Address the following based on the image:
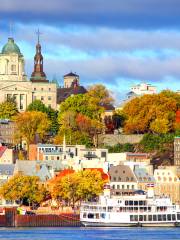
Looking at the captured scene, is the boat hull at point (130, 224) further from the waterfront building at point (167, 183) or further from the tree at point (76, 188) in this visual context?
the waterfront building at point (167, 183)

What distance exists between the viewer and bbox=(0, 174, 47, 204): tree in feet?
555

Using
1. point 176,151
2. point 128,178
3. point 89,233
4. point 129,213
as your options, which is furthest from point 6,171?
point 89,233

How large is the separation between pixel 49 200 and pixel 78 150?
23562 mm

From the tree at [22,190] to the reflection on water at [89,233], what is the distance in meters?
11.4

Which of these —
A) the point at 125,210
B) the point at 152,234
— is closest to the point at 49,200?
the point at 125,210

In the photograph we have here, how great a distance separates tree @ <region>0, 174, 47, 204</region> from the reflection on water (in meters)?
11.4

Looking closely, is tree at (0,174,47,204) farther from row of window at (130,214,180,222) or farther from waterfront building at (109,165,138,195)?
row of window at (130,214,180,222)

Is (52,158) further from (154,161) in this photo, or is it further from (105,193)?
(105,193)

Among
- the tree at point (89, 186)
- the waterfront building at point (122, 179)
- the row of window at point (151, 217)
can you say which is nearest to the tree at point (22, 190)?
the tree at point (89, 186)

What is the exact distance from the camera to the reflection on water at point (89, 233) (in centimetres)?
14411

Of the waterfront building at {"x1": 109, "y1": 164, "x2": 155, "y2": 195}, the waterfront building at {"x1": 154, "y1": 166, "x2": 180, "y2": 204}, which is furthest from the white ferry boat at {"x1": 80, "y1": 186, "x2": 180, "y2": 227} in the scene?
the waterfront building at {"x1": 154, "y1": 166, "x2": 180, "y2": 204}

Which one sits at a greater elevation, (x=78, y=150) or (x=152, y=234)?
(x=78, y=150)

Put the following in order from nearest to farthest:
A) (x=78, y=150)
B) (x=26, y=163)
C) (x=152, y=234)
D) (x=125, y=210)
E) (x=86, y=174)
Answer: (x=152, y=234) < (x=125, y=210) < (x=86, y=174) < (x=26, y=163) < (x=78, y=150)

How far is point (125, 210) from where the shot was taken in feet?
522
